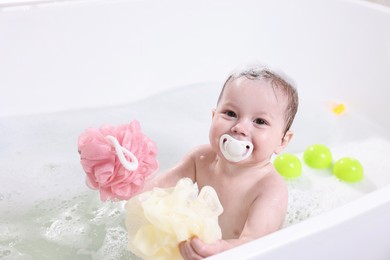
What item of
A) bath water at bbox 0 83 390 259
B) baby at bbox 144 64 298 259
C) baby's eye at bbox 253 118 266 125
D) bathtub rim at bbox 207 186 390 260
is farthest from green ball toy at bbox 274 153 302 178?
bathtub rim at bbox 207 186 390 260

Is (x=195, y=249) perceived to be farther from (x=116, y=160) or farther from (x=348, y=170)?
(x=348, y=170)

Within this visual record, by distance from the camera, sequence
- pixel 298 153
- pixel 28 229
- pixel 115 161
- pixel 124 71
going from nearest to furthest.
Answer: pixel 115 161
pixel 28 229
pixel 298 153
pixel 124 71

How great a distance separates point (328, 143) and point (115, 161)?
104cm

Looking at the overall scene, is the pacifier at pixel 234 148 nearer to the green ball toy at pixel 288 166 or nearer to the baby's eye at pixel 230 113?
the baby's eye at pixel 230 113

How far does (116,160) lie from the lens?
3.75 ft

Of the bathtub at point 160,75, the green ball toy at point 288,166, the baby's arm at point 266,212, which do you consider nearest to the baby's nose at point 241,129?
the baby's arm at point 266,212

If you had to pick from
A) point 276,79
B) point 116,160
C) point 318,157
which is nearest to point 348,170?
point 318,157

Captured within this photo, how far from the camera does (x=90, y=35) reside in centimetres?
201

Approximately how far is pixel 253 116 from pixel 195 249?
32 cm

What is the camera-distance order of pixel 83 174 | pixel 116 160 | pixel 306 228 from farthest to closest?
pixel 83 174
pixel 116 160
pixel 306 228

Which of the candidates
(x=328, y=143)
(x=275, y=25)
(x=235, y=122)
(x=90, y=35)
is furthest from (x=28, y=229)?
(x=275, y=25)

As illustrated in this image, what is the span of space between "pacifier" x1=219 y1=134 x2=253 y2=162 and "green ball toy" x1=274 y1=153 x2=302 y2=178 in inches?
23.9

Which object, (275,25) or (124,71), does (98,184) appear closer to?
(124,71)

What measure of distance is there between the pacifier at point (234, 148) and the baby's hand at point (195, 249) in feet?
0.68
